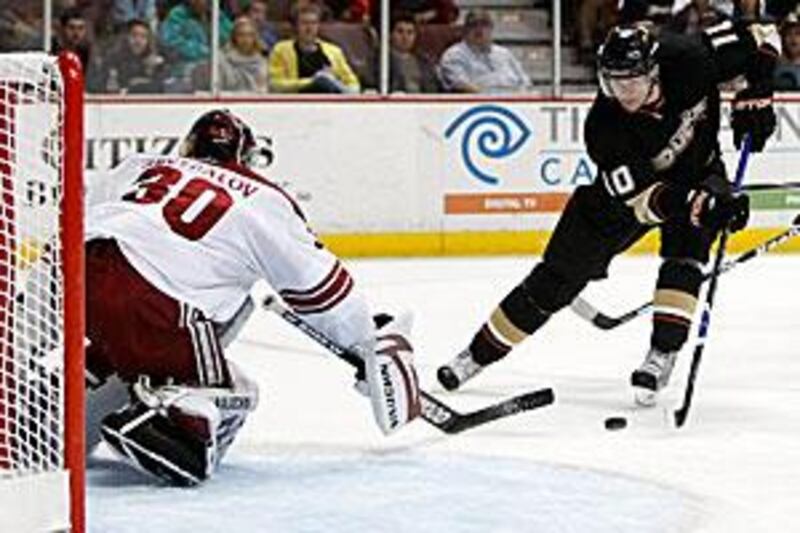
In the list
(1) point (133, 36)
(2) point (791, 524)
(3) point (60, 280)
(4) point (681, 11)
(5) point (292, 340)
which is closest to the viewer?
(3) point (60, 280)

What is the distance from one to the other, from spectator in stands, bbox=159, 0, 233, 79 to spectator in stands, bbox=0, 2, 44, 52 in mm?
483

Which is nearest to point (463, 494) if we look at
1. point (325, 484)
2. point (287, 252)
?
point (325, 484)

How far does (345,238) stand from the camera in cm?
803

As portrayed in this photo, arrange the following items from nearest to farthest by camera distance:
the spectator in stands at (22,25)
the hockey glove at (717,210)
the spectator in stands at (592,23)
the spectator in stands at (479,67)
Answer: the hockey glove at (717,210) < the spectator in stands at (22,25) < the spectator in stands at (479,67) < the spectator in stands at (592,23)

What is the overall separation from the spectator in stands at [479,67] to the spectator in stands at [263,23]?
0.68 meters

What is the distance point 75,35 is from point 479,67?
5.33ft

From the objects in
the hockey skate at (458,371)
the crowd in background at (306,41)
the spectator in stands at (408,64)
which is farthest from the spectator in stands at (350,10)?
the hockey skate at (458,371)

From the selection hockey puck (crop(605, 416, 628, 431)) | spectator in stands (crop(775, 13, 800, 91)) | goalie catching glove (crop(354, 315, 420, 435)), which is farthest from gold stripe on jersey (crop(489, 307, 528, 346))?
spectator in stands (crop(775, 13, 800, 91))

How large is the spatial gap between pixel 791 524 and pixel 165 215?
111 cm

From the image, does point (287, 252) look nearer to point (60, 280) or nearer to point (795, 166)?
point (60, 280)

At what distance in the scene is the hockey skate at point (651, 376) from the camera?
447 cm

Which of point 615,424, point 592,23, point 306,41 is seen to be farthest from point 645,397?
point 592,23

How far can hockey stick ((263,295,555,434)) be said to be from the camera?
3.55m

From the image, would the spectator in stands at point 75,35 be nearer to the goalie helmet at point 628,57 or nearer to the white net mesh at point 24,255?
the goalie helmet at point 628,57
